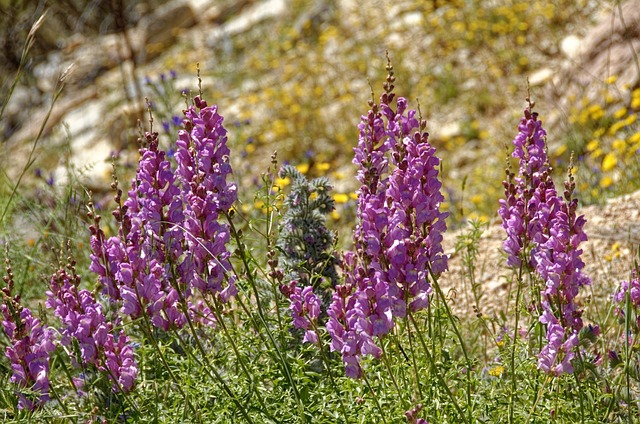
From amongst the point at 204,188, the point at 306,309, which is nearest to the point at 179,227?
the point at 204,188

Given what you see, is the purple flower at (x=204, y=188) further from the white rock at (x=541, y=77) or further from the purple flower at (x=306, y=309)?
the white rock at (x=541, y=77)

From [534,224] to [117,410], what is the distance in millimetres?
1600

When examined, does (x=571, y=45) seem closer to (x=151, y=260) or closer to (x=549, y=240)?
(x=549, y=240)

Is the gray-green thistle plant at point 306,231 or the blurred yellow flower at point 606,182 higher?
the blurred yellow flower at point 606,182

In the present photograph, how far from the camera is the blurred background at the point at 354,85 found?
709 cm

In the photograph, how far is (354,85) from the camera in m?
10.2

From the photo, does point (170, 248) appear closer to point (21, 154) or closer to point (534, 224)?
point (534, 224)

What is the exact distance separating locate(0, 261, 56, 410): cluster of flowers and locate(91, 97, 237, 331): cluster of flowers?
289 mm

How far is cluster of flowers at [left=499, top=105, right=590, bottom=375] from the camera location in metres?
2.61

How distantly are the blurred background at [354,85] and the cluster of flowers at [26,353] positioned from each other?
281 centimetres

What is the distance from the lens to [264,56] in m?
11.6

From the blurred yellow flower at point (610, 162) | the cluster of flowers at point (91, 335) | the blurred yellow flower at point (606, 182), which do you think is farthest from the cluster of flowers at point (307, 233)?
the blurred yellow flower at point (610, 162)

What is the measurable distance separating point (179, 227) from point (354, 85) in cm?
769

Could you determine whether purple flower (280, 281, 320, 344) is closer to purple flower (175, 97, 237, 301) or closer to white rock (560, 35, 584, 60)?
purple flower (175, 97, 237, 301)
